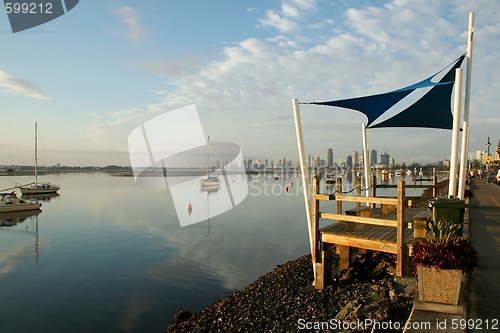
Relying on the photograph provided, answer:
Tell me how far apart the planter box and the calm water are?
23.0 ft

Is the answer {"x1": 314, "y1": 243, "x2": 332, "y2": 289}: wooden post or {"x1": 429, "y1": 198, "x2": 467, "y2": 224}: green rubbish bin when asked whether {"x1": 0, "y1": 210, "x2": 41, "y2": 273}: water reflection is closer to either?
{"x1": 314, "y1": 243, "x2": 332, "y2": 289}: wooden post

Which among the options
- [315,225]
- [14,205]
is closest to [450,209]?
[315,225]

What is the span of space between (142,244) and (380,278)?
1345 centimetres

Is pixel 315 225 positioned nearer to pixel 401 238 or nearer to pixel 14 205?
pixel 401 238

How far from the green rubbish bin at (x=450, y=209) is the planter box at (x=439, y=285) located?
126 inches

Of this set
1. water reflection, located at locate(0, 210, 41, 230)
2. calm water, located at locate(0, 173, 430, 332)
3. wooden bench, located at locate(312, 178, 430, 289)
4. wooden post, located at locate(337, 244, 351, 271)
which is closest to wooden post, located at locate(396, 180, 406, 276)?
wooden bench, located at locate(312, 178, 430, 289)

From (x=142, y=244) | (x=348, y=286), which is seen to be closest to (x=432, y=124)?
(x=348, y=286)

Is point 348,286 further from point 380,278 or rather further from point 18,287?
point 18,287

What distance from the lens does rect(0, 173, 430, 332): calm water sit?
964cm

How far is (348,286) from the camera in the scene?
8.61m

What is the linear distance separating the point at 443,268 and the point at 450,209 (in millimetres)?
3306

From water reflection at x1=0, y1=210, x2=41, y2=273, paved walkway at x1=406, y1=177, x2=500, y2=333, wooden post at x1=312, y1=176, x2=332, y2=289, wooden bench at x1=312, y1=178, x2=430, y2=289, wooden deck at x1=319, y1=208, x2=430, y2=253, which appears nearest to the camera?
paved walkway at x1=406, y1=177, x2=500, y2=333

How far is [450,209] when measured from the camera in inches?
280

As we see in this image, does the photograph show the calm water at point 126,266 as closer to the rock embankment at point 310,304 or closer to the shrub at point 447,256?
the rock embankment at point 310,304
